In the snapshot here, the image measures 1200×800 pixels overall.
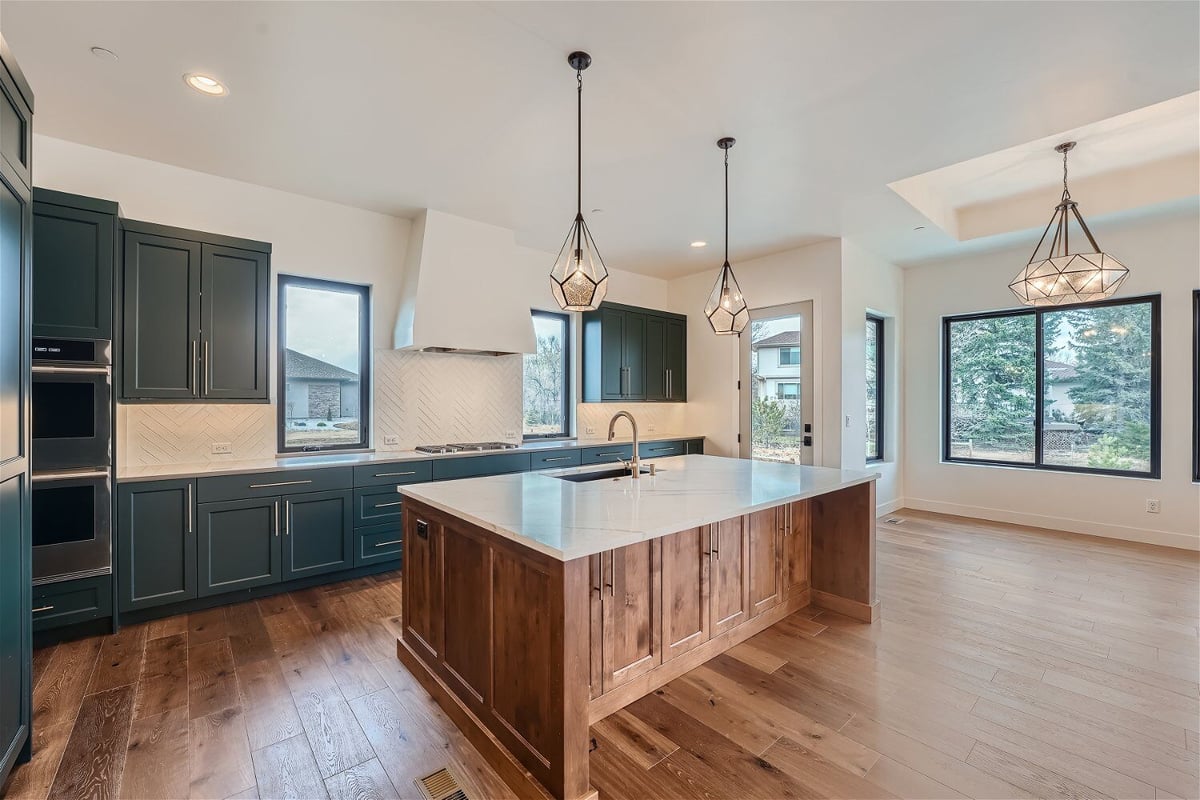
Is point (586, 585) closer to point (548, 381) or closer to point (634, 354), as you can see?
point (548, 381)

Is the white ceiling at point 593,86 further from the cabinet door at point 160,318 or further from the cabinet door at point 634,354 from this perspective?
the cabinet door at point 634,354

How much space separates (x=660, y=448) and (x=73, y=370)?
464 centimetres

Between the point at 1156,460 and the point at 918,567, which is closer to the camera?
the point at 918,567

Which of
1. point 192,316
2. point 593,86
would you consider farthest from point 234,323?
point 593,86

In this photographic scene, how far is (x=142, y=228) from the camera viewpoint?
307 cm

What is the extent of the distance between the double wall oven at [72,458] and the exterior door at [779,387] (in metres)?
5.27

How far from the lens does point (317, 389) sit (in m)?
4.08

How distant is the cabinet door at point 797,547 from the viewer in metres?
3.07

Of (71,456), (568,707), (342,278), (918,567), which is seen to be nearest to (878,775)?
(568,707)

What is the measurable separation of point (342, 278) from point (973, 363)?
649cm

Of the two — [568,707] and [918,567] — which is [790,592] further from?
[568,707]

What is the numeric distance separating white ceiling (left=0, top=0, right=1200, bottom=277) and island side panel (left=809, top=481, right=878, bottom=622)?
2.16 metres

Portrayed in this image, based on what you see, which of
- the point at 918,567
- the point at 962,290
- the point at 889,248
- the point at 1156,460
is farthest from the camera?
the point at 962,290

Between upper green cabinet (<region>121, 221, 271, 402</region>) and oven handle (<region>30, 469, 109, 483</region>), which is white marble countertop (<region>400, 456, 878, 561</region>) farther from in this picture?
upper green cabinet (<region>121, 221, 271, 402</region>)
